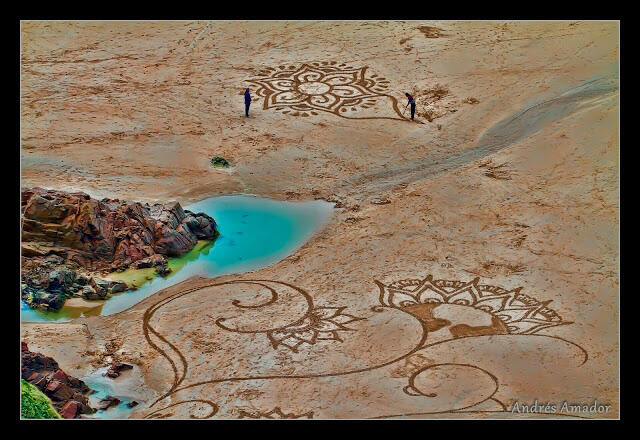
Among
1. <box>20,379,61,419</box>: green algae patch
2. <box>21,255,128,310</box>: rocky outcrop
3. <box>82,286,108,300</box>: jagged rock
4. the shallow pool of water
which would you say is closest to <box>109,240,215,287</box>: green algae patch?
the shallow pool of water

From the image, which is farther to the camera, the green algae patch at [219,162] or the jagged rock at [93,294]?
the green algae patch at [219,162]

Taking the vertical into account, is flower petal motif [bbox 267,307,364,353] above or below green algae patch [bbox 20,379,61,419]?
above

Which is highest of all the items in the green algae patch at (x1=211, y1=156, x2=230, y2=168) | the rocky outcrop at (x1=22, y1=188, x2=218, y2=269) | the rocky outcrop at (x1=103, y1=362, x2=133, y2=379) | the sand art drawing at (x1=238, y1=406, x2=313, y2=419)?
the green algae patch at (x1=211, y1=156, x2=230, y2=168)

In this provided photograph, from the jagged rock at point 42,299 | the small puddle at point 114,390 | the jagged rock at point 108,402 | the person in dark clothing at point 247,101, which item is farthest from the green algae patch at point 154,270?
the person in dark clothing at point 247,101

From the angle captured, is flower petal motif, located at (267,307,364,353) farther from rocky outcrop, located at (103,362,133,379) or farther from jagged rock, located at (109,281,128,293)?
jagged rock, located at (109,281,128,293)

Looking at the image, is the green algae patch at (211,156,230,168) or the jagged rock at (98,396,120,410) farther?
the green algae patch at (211,156,230,168)

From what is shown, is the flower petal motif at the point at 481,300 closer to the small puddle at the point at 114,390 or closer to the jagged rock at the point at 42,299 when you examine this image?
the small puddle at the point at 114,390

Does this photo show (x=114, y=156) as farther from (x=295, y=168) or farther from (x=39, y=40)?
(x=39, y=40)
